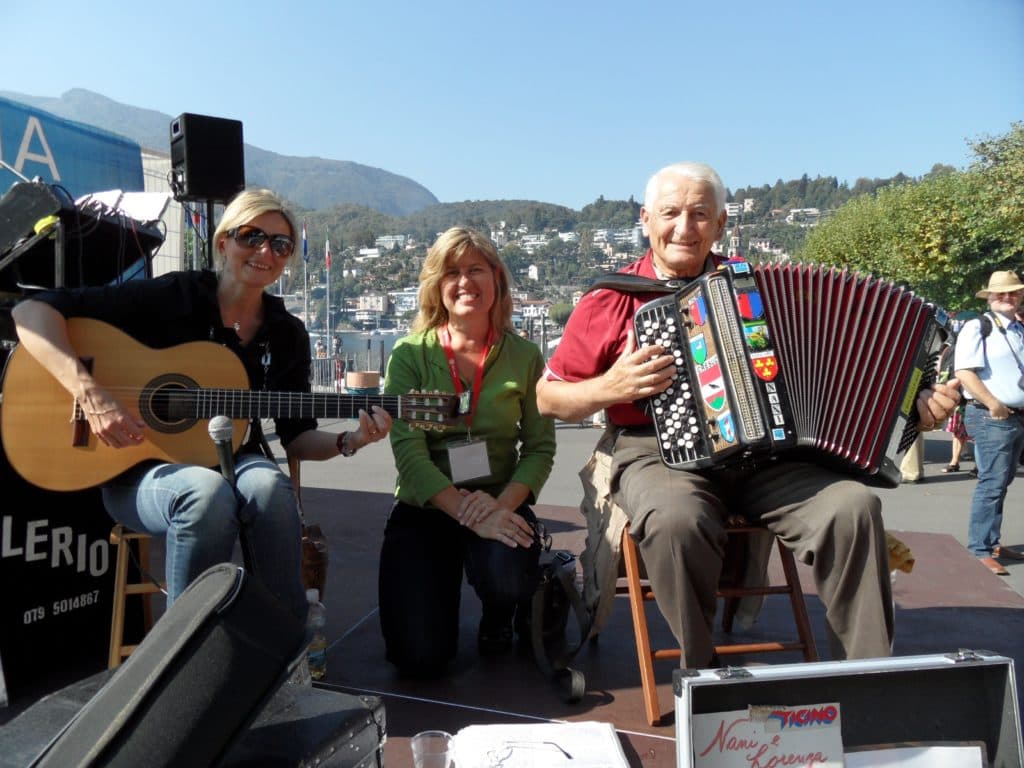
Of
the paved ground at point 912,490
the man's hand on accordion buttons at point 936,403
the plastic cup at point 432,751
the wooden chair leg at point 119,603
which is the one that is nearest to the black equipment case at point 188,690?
the plastic cup at point 432,751

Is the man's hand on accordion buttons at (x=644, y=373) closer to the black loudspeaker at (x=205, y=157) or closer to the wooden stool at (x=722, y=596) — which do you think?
the wooden stool at (x=722, y=596)

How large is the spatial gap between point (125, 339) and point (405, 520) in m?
1.18

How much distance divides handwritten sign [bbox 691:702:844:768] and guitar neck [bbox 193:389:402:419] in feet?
5.19

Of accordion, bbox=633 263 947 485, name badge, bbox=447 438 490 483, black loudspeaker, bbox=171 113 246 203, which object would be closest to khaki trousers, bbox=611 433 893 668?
accordion, bbox=633 263 947 485

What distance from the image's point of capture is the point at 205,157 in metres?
6.11

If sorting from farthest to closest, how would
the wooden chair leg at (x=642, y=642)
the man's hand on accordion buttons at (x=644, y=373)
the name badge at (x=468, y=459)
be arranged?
the name badge at (x=468, y=459)
the wooden chair leg at (x=642, y=642)
the man's hand on accordion buttons at (x=644, y=373)

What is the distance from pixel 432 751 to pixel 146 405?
1463 mm

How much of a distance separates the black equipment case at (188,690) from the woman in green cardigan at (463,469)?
4.53 ft

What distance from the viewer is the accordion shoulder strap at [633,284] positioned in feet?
8.57

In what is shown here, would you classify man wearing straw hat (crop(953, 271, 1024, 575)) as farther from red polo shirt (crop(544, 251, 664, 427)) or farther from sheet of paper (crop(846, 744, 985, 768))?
sheet of paper (crop(846, 744, 985, 768))

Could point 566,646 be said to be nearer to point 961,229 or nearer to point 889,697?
point 889,697

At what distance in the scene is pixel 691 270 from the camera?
2834 millimetres

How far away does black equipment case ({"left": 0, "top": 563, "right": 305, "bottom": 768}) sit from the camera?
1290 millimetres

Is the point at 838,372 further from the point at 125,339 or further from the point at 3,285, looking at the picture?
the point at 3,285
